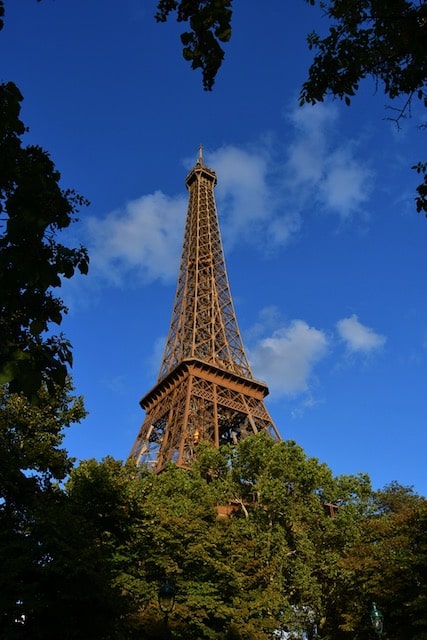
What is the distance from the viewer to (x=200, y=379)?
47.5 meters

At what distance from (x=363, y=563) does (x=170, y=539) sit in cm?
912

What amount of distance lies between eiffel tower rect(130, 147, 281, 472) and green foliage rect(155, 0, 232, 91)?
3446cm

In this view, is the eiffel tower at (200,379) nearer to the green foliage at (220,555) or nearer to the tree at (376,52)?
the green foliage at (220,555)

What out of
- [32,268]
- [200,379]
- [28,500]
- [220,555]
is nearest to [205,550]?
[220,555]

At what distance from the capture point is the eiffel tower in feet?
141

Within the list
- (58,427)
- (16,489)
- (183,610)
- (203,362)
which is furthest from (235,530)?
(203,362)

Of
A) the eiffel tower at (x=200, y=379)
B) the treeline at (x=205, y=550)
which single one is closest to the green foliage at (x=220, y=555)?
the treeline at (x=205, y=550)

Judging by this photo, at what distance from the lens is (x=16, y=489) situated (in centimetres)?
1593

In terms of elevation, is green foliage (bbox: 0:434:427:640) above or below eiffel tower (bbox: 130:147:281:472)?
below

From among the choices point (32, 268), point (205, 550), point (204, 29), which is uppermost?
point (205, 550)

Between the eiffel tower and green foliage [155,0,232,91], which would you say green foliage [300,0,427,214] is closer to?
green foliage [155,0,232,91]

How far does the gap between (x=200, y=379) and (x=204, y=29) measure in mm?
43820

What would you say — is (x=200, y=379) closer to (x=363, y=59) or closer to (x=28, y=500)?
(x=28, y=500)

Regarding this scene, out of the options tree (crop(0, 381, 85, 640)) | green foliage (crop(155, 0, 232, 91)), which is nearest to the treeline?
tree (crop(0, 381, 85, 640))
